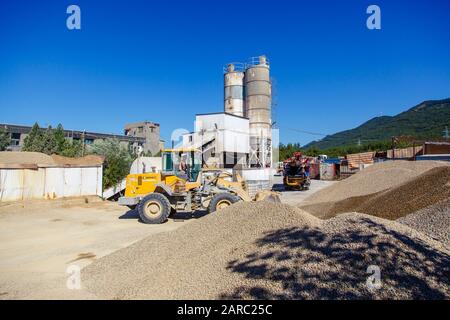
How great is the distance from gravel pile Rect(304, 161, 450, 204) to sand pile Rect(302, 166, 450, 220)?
1.39 m

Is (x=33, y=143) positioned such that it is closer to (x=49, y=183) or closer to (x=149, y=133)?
(x=49, y=183)

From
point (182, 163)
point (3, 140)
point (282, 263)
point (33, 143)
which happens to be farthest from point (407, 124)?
point (282, 263)

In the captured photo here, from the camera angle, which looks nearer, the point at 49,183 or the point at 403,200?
the point at 403,200

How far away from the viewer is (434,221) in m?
6.30

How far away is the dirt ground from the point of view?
4.80 m

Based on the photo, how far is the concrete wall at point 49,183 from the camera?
13359 millimetres

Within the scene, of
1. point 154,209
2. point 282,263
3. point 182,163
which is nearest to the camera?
point 282,263

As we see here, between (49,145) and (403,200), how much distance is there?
87.0ft

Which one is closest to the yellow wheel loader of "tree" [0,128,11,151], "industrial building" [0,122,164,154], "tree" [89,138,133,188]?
"tree" [89,138,133,188]

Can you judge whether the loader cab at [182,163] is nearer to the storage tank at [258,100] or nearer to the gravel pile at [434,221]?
the gravel pile at [434,221]

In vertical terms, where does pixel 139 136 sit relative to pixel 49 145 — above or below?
above

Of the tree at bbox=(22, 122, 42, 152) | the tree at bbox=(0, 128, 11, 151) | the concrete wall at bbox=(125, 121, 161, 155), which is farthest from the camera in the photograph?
the concrete wall at bbox=(125, 121, 161, 155)

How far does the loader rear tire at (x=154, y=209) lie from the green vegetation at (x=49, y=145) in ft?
58.2

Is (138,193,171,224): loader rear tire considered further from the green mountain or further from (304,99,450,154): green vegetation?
the green mountain
